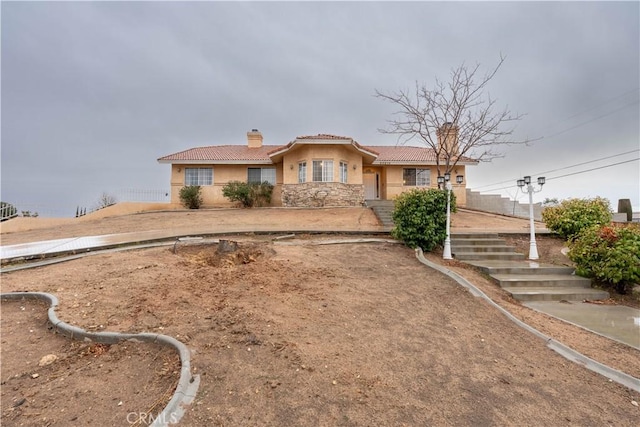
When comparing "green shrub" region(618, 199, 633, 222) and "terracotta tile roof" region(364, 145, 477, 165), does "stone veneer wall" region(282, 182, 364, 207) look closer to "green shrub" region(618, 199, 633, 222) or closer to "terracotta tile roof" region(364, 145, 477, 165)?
"terracotta tile roof" region(364, 145, 477, 165)

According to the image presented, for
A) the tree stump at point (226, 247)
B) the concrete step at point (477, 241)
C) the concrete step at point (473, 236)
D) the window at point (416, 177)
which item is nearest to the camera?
the tree stump at point (226, 247)

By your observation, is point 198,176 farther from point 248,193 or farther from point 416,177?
point 416,177

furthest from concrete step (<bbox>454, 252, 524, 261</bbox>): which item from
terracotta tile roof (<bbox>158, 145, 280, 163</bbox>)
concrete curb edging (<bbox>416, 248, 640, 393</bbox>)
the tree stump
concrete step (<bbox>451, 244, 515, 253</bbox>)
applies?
terracotta tile roof (<bbox>158, 145, 280, 163</bbox>)

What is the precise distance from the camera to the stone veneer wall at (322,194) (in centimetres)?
1739

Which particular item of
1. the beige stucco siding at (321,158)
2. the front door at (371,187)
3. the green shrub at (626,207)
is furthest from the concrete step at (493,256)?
the front door at (371,187)

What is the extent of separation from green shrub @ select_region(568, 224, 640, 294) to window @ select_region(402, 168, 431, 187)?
14.5 meters

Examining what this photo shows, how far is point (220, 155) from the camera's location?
20.2 meters

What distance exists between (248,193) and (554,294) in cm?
1605

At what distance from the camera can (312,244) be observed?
8367mm

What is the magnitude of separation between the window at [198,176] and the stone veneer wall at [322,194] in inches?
235

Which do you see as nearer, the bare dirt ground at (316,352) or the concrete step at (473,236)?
the bare dirt ground at (316,352)

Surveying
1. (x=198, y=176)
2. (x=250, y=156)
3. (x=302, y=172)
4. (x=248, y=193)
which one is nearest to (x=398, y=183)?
(x=302, y=172)

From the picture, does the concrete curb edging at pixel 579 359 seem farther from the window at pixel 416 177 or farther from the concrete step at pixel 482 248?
the window at pixel 416 177

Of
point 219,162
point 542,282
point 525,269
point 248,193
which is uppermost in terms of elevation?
point 219,162
